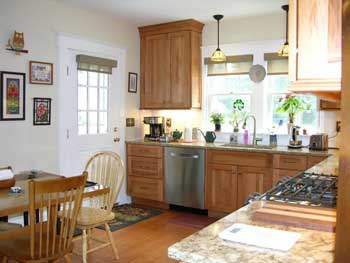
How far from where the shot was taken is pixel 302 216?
148cm

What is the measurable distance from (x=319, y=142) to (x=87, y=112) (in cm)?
274

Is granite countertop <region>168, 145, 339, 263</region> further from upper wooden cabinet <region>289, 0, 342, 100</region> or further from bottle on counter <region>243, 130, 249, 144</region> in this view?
bottle on counter <region>243, 130, 249, 144</region>

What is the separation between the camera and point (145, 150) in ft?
16.0

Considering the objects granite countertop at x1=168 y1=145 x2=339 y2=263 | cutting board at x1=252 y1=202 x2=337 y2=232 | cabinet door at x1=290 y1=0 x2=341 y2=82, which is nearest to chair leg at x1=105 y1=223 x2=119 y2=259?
cutting board at x1=252 y1=202 x2=337 y2=232

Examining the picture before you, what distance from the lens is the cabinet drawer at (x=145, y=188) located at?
4793 millimetres

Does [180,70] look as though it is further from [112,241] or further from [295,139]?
[112,241]

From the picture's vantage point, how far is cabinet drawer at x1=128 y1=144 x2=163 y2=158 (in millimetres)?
4766

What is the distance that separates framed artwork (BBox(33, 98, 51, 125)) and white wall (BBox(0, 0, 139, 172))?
5 centimetres

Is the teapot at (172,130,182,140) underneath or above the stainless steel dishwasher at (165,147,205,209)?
above

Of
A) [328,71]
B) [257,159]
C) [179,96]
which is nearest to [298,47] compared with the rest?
[328,71]

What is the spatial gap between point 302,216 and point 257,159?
8.66 feet

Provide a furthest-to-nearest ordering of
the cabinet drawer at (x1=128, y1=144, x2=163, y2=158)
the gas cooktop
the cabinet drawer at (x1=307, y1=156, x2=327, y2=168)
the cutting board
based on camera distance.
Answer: the cabinet drawer at (x1=128, y1=144, x2=163, y2=158), the cabinet drawer at (x1=307, y1=156, x2=327, y2=168), the gas cooktop, the cutting board

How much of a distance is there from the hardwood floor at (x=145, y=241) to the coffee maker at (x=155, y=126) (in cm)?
114

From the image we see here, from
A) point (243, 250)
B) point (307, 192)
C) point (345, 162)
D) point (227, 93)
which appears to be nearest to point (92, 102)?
point (227, 93)
